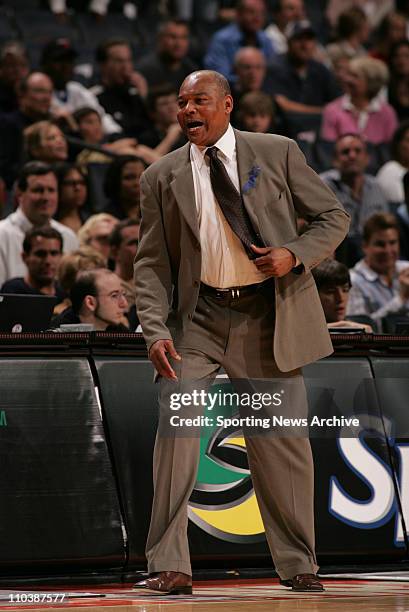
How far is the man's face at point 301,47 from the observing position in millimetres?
12320

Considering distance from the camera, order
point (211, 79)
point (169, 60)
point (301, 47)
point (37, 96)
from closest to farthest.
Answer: point (211, 79)
point (37, 96)
point (169, 60)
point (301, 47)

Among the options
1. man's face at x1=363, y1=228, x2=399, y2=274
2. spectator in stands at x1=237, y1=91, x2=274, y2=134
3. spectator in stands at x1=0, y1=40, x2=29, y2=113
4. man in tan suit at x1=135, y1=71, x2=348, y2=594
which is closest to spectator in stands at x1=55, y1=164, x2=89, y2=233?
spectator in stands at x1=0, y1=40, x2=29, y2=113

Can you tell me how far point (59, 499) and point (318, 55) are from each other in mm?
9482

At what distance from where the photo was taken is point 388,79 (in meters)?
12.6

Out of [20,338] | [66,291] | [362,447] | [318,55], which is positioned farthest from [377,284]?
[318,55]

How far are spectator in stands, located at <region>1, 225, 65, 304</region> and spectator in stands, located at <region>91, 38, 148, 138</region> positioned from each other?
3.61 metres

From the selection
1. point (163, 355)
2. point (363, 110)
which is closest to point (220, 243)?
point (163, 355)

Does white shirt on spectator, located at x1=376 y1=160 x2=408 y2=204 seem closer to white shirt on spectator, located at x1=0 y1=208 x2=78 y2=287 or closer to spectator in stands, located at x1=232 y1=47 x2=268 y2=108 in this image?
spectator in stands, located at x1=232 y1=47 x2=268 y2=108

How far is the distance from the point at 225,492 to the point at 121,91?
6670mm

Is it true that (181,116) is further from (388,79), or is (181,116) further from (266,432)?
(388,79)

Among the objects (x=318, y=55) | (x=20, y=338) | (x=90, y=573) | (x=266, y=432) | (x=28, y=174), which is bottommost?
(x=90, y=573)

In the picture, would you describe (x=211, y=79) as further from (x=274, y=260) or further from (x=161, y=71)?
(x=161, y=71)

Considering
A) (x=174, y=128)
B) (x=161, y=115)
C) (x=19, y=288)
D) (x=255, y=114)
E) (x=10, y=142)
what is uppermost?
(x=161, y=115)

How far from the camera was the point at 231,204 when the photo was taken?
429 cm
